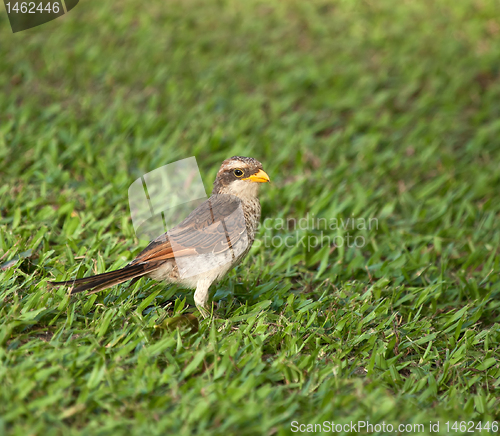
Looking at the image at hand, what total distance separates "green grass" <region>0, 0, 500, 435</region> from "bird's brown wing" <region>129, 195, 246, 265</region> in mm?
326

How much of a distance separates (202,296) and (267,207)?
2.07m

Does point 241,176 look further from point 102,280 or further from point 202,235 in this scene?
point 102,280

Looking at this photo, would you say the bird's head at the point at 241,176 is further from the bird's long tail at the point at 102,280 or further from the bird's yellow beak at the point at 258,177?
the bird's long tail at the point at 102,280

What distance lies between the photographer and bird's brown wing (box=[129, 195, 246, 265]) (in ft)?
12.7

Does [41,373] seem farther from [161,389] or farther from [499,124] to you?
[499,124]

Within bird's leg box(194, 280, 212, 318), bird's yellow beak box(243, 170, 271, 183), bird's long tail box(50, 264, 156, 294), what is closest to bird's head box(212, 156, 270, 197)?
bird's yellow beak box(243, 170, 271, 183)

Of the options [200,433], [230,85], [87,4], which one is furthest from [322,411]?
[87,4]

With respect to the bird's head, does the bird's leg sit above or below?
below

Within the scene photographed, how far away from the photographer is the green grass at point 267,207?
3.13 meters

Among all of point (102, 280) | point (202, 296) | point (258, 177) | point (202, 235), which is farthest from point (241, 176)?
point (102, 280)

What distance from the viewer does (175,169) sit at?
6.08 metres

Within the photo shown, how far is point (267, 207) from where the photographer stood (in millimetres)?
5812

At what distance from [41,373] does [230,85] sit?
18.1ft

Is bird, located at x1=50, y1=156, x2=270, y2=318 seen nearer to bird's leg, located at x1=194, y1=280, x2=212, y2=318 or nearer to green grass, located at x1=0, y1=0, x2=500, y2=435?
bird's leg, located at x1=194, y1=280, x2=212, y2=318
